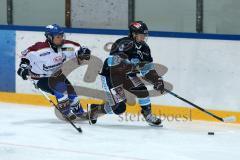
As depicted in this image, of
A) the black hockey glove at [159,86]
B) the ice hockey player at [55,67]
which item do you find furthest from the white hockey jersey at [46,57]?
the black hockey glove at [159,86]

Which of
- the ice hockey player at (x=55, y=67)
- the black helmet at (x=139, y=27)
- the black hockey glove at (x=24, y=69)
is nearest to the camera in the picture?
the black helmet at (x=139, y=27)

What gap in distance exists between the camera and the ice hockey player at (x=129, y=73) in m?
6.86

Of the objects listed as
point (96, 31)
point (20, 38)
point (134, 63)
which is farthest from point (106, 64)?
point (20, 38)

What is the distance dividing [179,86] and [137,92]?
865 mm

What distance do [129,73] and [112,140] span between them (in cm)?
99

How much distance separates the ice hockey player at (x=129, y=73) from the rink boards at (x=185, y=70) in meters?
0.73

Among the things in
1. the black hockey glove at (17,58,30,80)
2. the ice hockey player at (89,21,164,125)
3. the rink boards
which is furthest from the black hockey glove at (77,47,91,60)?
the rink boards

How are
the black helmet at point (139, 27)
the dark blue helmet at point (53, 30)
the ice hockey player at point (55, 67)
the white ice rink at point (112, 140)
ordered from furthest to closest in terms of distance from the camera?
the ice hockey player at point (55, 67) < the dark blue helmet at point (53, 30) < the black helmet at point (139, 27) < the white ice rink at point (112, 140)

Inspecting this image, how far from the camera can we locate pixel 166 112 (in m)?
7.80

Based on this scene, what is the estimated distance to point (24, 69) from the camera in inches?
273

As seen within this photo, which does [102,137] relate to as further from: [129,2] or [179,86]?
[129,2]

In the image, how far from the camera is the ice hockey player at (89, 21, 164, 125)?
686cm

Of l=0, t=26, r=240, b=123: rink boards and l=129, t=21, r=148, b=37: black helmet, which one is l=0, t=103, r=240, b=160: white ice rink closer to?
l=0, t=26, r=240, b=123: rink boards

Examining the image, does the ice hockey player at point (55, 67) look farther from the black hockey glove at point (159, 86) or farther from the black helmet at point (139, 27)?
the black hockey glove at point (159, 86)
